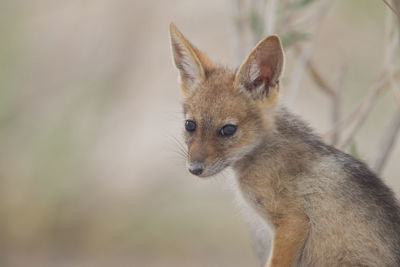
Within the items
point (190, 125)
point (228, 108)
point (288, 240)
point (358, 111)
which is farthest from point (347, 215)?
point (358, 111)

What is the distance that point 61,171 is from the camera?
9.98 meters

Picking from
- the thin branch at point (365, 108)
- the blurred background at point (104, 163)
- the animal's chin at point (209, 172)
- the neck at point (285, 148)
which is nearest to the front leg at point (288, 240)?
the neck at point (285, 148)

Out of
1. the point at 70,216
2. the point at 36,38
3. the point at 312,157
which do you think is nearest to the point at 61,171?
the point at 70,216

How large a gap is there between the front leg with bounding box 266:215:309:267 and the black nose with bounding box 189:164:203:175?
0.61 m

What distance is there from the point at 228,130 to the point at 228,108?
5.8 inches

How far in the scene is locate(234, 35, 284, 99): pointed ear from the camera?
4723 mm

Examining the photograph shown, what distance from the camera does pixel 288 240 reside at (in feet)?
15.2

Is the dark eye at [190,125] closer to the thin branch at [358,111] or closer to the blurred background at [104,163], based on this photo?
the thin branch at [358,111]

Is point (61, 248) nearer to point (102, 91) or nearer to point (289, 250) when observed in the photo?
point (102, 91)

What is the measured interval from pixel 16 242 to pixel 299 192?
256 inches

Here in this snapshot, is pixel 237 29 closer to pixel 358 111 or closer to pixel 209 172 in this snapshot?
pixel 358 111

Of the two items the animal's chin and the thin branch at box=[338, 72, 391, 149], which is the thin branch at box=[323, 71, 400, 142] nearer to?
the thin branch at box=[338, 72, 391, 149]

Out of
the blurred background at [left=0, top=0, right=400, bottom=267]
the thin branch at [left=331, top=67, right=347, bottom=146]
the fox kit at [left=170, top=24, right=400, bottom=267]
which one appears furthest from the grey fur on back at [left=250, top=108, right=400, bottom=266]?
the blurred background at [left=0, top=0, right=400, bottom=267]

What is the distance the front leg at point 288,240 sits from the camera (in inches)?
182
